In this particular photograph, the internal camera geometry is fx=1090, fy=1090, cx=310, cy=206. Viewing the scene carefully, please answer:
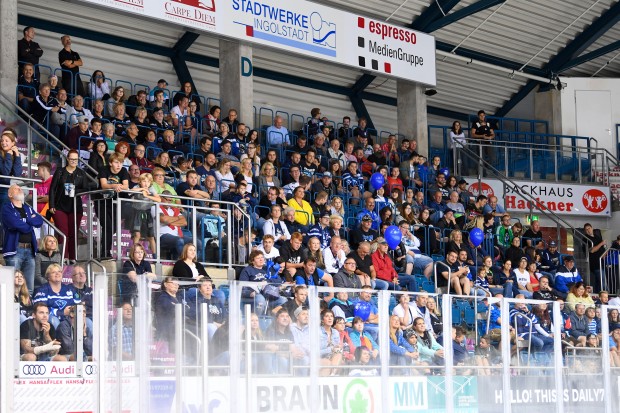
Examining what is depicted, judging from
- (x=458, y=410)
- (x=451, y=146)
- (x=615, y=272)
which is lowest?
(x=458, y=410)

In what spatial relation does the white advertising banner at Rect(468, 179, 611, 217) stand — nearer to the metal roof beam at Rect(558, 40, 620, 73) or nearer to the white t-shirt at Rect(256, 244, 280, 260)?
the metal roof beam at Rect(558, 40, 620, 73)

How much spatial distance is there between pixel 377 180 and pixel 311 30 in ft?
11.4

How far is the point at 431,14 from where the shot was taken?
23562mm

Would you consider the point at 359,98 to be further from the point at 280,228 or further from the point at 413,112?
the point at 280,228

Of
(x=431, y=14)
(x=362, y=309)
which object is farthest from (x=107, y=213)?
(x=431, y=14)

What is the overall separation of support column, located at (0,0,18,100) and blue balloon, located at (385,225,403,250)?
20.5 feet

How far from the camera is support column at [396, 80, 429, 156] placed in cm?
2350

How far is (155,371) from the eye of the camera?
8930mm

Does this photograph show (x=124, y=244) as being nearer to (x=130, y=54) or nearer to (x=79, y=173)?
(x=79, y=173)

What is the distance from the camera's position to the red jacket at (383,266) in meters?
16.5

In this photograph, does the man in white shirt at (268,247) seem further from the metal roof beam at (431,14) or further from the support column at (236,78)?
the metal roof beam at (431,14)

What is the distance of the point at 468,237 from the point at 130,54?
7.42 metres

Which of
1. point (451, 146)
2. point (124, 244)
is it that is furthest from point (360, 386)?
point (451, 146)

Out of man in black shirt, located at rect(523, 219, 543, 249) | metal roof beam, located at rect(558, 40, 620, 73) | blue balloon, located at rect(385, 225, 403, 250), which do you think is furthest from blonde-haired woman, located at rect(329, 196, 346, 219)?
metal roof beam, located at rect(558, 40, 620, 73)
